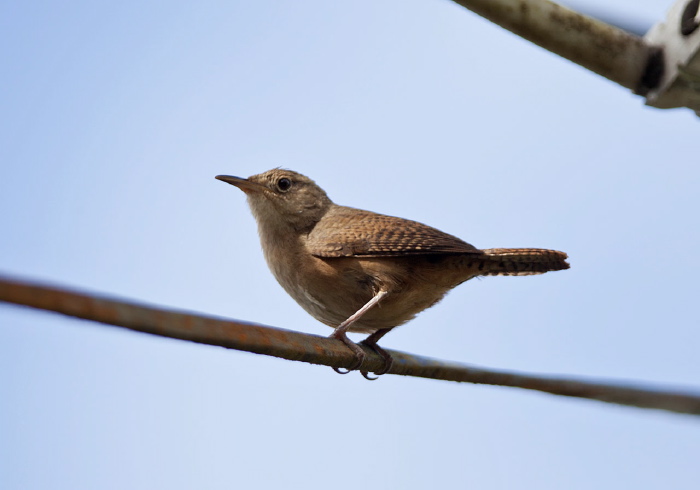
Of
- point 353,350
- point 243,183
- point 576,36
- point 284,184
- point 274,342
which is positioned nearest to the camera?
point 274,342

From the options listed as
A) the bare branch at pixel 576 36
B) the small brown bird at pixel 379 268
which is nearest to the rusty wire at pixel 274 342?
the small brown bird at pixel 379 268

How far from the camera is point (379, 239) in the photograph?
15.9 ft

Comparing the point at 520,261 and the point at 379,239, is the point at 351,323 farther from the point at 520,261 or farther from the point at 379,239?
the point at 520,261

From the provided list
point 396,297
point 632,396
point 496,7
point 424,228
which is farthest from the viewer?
point 424,228

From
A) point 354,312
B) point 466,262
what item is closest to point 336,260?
point 354,312

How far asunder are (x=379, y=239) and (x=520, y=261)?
0.85 metres

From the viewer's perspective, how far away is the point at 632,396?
2.12 m

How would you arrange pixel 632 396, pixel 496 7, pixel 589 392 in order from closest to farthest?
1. pixel 632 396
2. pixel 589 392
3. pixel 496 7

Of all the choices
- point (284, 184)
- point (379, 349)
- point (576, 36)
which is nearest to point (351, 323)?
point (379, 349)

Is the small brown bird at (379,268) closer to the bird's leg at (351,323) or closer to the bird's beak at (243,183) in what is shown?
the bird's leg at (351,323)

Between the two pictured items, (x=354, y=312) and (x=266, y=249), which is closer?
(x=354, y=312)

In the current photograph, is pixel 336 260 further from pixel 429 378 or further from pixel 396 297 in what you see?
pixel 429 378

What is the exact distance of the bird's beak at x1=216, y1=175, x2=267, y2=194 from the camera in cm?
560

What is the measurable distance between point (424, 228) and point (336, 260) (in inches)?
24.8
